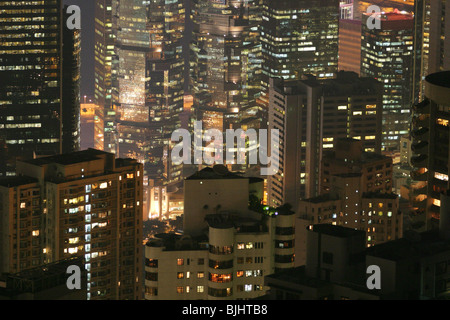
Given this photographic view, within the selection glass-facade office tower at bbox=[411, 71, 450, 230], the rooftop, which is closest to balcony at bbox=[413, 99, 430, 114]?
glass-facade office tower at bbox=[411, 71, 450, 230]

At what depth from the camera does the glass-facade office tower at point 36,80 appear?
6496 inches

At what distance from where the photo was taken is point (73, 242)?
103000 millimetres

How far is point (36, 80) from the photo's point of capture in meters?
167

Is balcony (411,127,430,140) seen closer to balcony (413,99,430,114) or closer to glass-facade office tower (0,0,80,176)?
balcony (413,99,430,114)

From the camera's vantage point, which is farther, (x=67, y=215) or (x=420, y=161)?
(x=67, y=215)

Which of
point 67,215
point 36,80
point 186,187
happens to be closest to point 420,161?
point 186,187

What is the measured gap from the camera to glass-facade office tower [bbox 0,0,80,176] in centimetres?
16500

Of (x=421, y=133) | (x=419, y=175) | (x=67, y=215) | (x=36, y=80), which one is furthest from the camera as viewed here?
(x=36, y=80)

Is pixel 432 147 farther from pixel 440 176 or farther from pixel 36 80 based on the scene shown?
pixel 36 80

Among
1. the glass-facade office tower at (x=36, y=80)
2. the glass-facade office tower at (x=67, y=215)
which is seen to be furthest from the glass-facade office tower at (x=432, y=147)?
the glass-facade office tower at (x=36, y=80)

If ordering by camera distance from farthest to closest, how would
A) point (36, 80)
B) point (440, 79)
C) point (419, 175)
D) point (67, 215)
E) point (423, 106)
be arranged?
1. point (36, 80)
2. point (67, 215)
3. point (419, 175)
4. point (423, 106)
5. point (440, 79)

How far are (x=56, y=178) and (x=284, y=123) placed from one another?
89720 millimetres

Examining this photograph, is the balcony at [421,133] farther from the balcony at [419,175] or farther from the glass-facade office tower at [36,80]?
the glass-facade office tower at [36,80]
